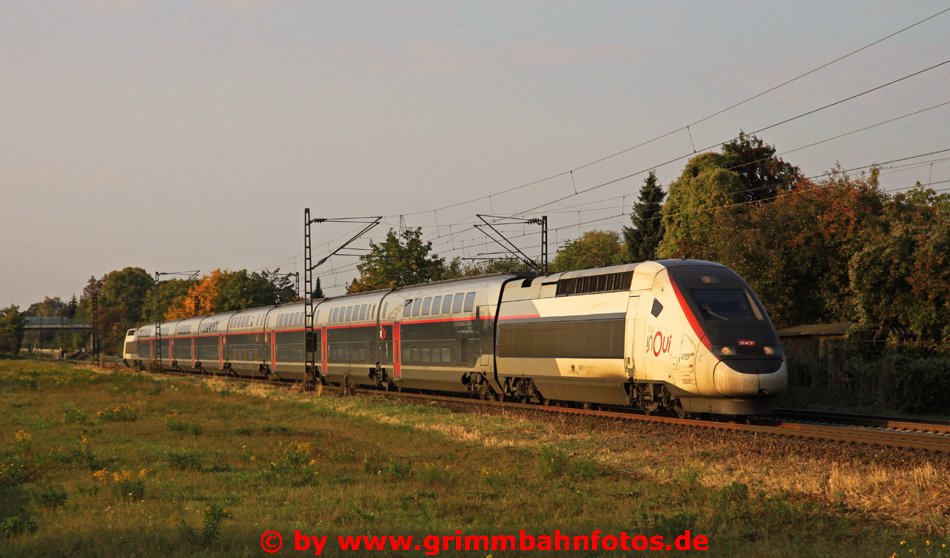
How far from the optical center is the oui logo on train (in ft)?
78.2

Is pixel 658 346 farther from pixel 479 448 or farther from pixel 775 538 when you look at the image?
pixel 775 538

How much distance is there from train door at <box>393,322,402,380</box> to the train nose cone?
19.8 meters

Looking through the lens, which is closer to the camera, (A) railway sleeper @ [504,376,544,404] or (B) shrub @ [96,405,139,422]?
(B) shrub @ [96,405,139,422]

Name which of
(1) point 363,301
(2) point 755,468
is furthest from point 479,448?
(1) point 363,301

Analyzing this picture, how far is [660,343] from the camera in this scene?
79.3ft

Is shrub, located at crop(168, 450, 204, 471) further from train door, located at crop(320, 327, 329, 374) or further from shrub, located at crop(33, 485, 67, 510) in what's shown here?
train door, located at crop(320, 327, 329, 374)

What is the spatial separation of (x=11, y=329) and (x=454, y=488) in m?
171

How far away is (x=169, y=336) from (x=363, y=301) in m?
45.9

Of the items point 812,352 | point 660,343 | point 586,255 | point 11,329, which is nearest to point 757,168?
point 586,255

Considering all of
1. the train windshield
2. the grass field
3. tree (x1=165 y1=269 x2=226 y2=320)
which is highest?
tree (x1=165 y1=269 x2=226 y2=320)

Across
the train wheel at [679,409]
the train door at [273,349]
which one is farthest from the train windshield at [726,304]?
the train door at [273,349]

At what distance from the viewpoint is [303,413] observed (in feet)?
110

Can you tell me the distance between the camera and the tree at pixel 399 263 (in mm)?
84375

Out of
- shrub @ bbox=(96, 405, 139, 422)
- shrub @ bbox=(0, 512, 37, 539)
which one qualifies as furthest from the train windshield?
shrub @ bbox=(96, 405, 139, 422)
